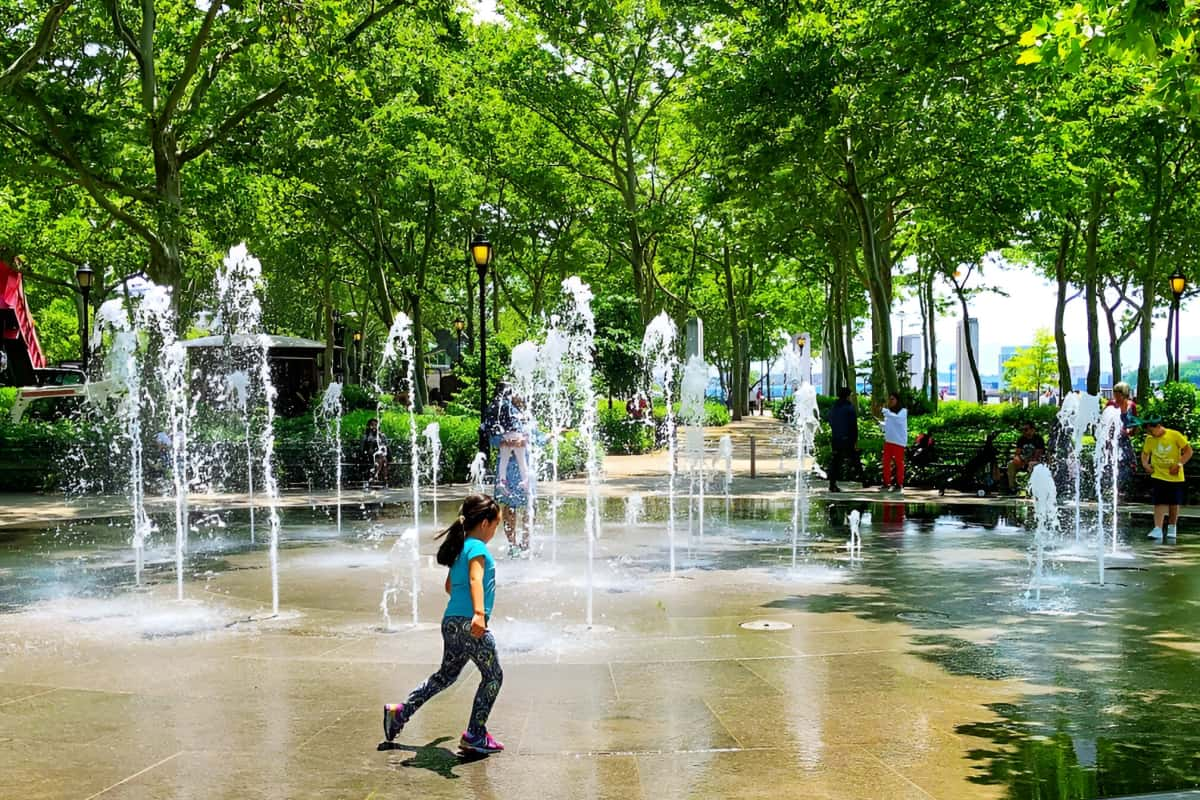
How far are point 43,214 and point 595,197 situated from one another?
15368mm

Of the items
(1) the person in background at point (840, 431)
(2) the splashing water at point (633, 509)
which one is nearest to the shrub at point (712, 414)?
(1) the person in background at point (840, 431)

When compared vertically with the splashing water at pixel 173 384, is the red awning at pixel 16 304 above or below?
above

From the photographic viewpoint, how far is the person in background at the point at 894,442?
19433 millimetres

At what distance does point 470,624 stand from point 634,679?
186cm

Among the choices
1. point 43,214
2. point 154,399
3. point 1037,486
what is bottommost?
point 1037,486

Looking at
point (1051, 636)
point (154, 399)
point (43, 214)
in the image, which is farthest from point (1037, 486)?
point (43, 214)

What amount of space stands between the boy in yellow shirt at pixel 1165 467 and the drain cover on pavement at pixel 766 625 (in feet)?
21.9

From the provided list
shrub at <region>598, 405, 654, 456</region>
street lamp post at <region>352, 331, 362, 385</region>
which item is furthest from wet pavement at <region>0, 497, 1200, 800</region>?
street lamp post at <region>352, 331, 362, 385</region>

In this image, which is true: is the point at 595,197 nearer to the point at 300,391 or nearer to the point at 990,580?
the point at 300,391

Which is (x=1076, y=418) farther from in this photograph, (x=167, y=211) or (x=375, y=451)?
(x=167, y=211)

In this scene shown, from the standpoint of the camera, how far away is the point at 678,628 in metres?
8.61

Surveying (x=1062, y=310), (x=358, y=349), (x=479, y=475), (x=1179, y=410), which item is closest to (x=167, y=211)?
(x=479, y=475)

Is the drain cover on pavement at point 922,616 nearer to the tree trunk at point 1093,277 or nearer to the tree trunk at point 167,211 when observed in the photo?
the tree trunk at point 167,211

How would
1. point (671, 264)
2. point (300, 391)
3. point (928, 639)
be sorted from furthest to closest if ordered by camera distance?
point (671, 264) → point (300, 391) → point (928, 639)
